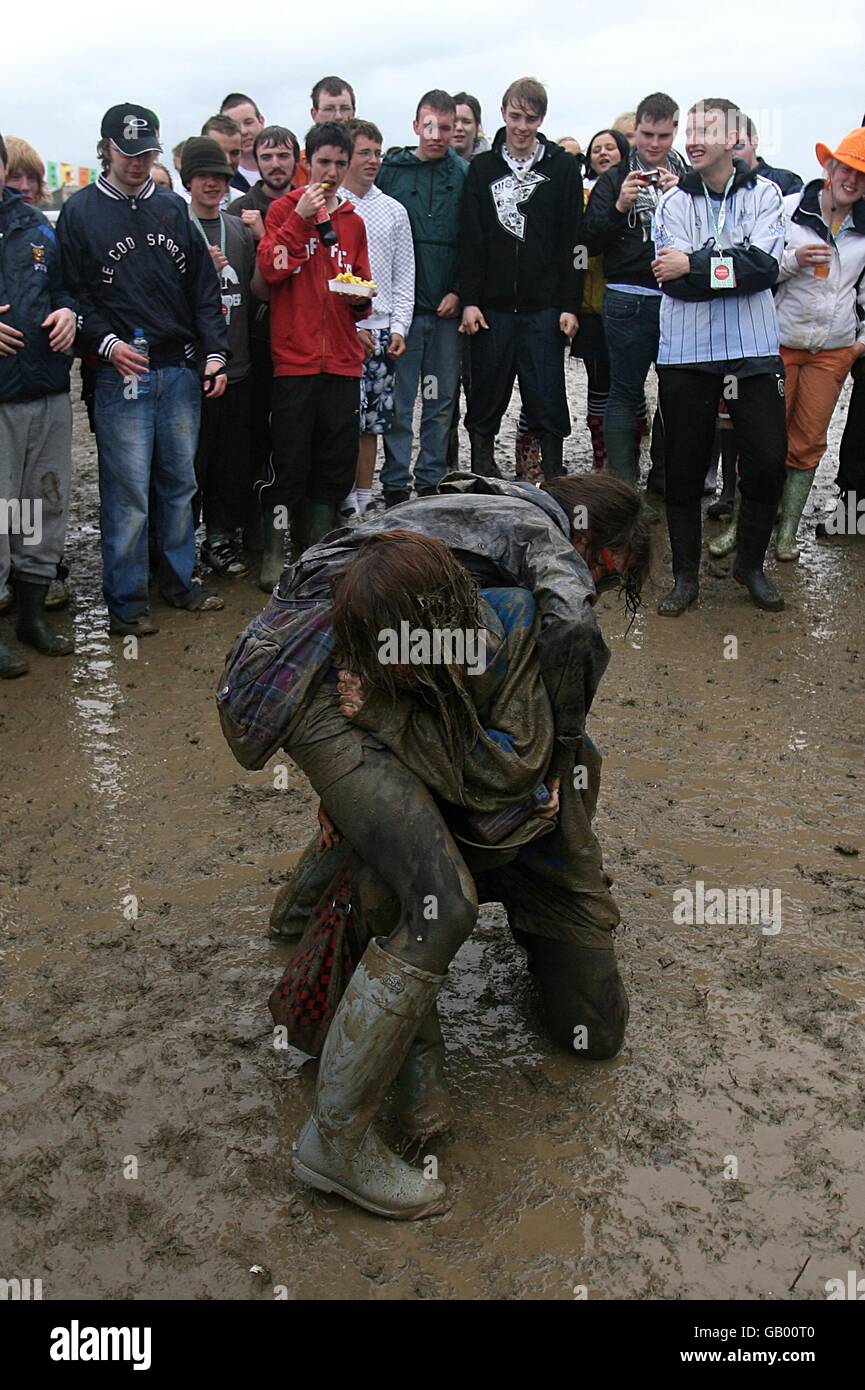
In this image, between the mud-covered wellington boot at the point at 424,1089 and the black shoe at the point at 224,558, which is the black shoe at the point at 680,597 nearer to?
the black shoe at the point at 224,558

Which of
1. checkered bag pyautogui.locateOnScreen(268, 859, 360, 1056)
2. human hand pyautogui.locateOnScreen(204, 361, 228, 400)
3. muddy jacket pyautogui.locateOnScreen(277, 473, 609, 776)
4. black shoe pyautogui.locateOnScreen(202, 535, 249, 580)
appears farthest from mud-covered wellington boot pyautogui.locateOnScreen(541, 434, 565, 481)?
checkered bag pyautogui.locateOnScreen(268, 859, 360, 1056)

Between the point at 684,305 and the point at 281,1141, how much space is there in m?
4.51

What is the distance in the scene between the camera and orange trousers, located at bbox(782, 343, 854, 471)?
6922 millimetres

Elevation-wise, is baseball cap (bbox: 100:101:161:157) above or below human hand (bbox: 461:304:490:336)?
above

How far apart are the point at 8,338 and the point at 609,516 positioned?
127 inches

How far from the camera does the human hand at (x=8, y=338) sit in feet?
17.9

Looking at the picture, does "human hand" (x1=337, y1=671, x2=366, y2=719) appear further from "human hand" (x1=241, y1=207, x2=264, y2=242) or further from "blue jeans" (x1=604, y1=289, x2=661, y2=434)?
"blue jeans" (x1=604, y1=289, x2=661, y2=434)

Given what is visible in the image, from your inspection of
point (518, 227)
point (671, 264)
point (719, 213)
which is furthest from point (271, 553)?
point (719, 213)

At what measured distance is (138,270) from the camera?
5910 millimetres

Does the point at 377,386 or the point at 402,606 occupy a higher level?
the point at 377,386

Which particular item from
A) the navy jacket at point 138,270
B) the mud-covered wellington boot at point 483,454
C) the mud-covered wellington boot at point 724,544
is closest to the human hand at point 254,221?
the navy jacket at point 138,270

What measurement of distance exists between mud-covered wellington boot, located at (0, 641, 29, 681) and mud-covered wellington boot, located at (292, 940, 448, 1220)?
332 cm

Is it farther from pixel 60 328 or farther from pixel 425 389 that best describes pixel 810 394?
pixel 60 328

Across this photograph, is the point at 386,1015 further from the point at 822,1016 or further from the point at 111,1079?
the point at 822,1016
